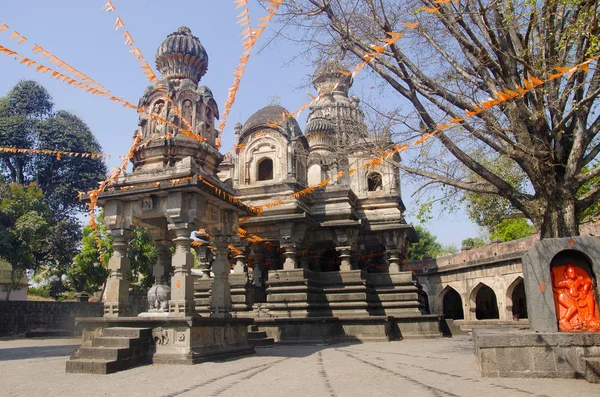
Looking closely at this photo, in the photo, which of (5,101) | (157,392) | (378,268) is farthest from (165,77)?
(5,101)

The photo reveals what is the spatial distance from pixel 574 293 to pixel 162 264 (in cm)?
946

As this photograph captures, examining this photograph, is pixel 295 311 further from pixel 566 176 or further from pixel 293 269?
pixel 566 176

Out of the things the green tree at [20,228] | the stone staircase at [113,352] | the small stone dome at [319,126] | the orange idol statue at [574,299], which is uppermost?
the small stone dome at [319,126]

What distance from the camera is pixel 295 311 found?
1652 cm

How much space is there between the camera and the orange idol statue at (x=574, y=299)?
7.72 m

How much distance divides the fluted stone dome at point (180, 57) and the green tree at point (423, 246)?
43.9 meters

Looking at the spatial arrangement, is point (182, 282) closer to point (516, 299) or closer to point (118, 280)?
point (118, 280)

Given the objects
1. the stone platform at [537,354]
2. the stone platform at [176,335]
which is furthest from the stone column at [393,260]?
the stone platform at [537,354]

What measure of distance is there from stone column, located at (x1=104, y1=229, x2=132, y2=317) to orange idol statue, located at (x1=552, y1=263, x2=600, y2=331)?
8764mm

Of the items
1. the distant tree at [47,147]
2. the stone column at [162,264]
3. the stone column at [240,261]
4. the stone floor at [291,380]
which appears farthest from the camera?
the distant tree at [47,147]

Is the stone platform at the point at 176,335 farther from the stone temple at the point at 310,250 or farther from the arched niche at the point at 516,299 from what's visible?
the arched niche at the point at 516,299

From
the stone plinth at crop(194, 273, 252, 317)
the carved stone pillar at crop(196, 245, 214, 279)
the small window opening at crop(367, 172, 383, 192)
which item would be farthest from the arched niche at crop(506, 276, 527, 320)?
the carved stone pillar at crop(196, 245, 214, 279)

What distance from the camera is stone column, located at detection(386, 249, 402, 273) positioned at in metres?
20.0

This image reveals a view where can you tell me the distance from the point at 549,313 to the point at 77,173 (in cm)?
3722
